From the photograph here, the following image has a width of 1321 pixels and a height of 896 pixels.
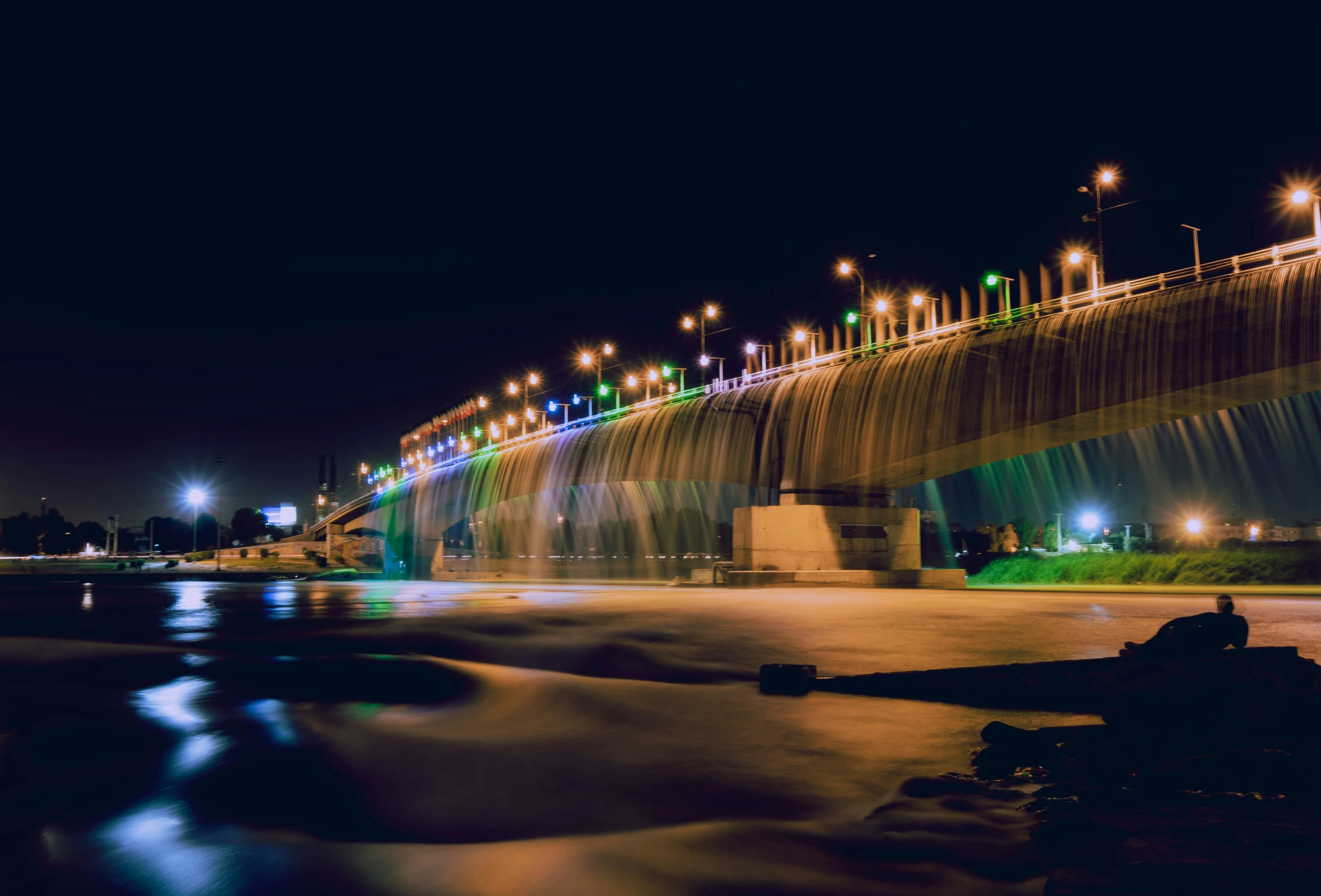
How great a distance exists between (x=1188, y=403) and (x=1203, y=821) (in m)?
30.9

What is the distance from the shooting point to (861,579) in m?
39.6

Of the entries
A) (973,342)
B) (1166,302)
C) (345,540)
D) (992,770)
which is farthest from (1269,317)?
(345,540)

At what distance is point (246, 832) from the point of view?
659 centimetres

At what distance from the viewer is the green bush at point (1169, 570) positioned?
4056 centimetres

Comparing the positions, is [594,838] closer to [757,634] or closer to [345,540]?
[757,634]

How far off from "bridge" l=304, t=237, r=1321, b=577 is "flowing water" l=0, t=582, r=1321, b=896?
42.1 ft

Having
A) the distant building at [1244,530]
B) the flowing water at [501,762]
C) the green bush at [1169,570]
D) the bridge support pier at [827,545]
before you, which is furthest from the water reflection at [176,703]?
the distant building at [1244,530]

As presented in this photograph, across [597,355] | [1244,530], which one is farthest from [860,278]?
[1244,530]

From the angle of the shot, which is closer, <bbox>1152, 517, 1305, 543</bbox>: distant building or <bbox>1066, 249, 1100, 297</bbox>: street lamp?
<bbox>1066, 249, 1100, 297</bbox>: street lamp

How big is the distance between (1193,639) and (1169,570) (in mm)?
39921

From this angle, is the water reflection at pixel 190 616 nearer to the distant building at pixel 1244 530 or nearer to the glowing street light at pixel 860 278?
the glowing street light at pixel 860 278

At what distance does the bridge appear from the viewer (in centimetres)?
2886

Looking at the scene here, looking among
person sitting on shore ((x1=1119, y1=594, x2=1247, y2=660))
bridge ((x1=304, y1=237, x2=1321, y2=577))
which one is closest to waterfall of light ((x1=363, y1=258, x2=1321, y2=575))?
bridge ((x1=304, y1=237, x2=1321, y2=577))

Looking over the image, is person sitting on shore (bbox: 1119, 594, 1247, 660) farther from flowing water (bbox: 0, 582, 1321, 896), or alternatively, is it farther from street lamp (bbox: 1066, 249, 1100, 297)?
street lamp (bbox: 1066, 249, 1100, 297)
